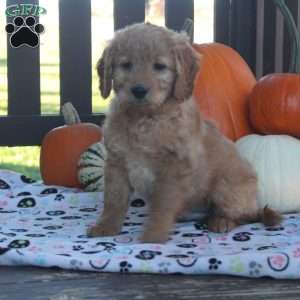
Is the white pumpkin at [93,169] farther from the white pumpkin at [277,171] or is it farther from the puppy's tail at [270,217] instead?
the puppy's tail at [270,217]

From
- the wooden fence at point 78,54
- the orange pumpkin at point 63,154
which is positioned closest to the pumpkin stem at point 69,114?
the orange pumpkin at point 63,154

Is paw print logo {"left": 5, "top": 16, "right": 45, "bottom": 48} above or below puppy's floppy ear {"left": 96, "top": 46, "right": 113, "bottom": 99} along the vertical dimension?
above

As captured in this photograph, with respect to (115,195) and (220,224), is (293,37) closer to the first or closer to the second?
(220,224)

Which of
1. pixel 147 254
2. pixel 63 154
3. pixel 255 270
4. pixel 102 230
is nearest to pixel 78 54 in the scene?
pixel 63 154

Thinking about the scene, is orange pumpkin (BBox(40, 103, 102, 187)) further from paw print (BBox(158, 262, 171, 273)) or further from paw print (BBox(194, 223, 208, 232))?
paw print (BBox(158, 262, 171, 273))

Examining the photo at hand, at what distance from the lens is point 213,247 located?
2.94 meters

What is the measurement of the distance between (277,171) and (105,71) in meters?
1.10

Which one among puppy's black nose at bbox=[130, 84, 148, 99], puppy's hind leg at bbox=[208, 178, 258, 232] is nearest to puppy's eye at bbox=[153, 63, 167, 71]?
puppy's black nose at bbox=[130, 84, 148, 99]

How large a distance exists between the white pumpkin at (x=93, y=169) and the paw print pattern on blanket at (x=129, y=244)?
0.21 meters

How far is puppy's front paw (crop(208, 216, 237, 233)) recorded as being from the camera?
3.23 metres

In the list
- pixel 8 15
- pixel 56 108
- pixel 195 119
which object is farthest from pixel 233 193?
pixel 56 108

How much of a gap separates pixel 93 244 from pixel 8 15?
234cm

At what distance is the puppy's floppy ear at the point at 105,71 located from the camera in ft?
10.1

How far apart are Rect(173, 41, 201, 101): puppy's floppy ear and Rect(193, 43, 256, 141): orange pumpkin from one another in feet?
2.98
